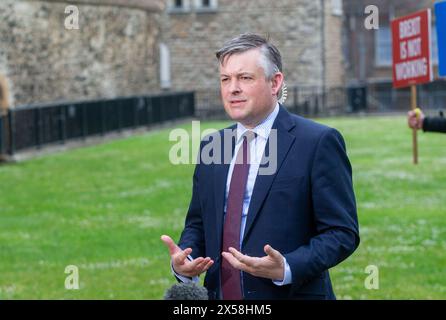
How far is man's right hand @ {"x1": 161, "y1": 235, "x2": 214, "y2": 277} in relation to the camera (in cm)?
443

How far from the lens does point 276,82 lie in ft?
15.0

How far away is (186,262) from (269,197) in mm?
419

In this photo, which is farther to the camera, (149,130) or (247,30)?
(247,30)

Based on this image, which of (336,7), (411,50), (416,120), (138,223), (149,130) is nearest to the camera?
(416,120)

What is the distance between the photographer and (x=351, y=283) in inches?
432

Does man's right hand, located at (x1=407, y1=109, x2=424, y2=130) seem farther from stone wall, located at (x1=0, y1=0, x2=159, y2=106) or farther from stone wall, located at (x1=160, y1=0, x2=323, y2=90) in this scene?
stone wall, located at (x1=160, y1=0, x2=323, y2=90)

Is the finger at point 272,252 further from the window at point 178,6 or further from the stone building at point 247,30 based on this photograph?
the window at point 178,6

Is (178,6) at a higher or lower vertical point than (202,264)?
higher

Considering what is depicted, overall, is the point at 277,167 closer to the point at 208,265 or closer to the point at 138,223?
the point at 208,265

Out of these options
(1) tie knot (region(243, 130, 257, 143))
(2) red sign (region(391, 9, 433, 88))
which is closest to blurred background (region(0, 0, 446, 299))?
(1) tie knot (region(243, 130, 257, 143))

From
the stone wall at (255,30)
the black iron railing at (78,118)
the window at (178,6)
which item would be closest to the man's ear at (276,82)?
the black iron railing at (78,118)

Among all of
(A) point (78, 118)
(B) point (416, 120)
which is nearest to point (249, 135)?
(B) point (416, 120)

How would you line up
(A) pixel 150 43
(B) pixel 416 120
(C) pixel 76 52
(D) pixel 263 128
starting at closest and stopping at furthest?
(D) pixel 263 128
(B) pixel 416 120
(C) pixel 76 52
(A) pixel 150 43

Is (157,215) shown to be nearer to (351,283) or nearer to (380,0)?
(351,283)
